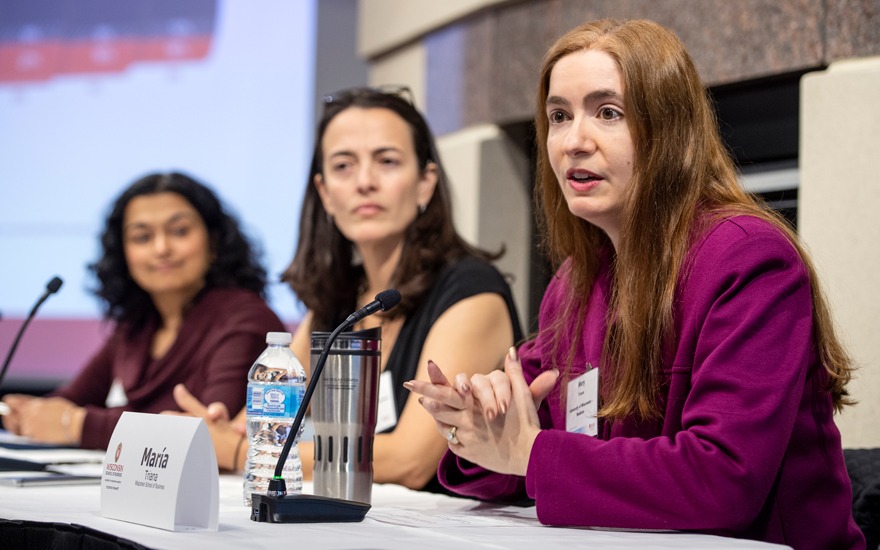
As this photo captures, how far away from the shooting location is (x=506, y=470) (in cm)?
152

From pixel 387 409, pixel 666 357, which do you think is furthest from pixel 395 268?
pixel 666 357

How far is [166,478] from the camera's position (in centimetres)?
133

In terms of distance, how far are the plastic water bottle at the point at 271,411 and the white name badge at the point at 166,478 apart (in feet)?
0.90

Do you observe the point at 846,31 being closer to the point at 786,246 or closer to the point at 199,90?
the point at 786,246

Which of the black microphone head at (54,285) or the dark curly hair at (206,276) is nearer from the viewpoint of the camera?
the black microphone head at (54,285)

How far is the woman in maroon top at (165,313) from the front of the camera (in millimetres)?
2887

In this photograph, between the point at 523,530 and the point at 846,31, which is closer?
the point at 523,530

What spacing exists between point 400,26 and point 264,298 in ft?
4.28

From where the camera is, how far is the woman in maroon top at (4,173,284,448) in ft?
9.47

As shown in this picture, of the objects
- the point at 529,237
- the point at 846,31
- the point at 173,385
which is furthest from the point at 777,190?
the point at 173,385

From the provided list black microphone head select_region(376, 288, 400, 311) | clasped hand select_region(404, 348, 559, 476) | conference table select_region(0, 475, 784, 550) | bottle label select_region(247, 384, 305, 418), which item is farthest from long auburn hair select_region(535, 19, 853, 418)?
bottle label select_region(247, 384, 305, 418)

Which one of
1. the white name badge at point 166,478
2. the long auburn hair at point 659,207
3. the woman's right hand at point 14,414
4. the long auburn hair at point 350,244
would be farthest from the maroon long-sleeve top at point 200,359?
the long auburn hair at point 659,207

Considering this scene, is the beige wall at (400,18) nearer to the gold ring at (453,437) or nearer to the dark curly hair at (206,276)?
the dark curly hair at (206,276)

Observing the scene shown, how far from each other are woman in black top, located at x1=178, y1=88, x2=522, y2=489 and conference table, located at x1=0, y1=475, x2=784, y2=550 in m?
0.47
